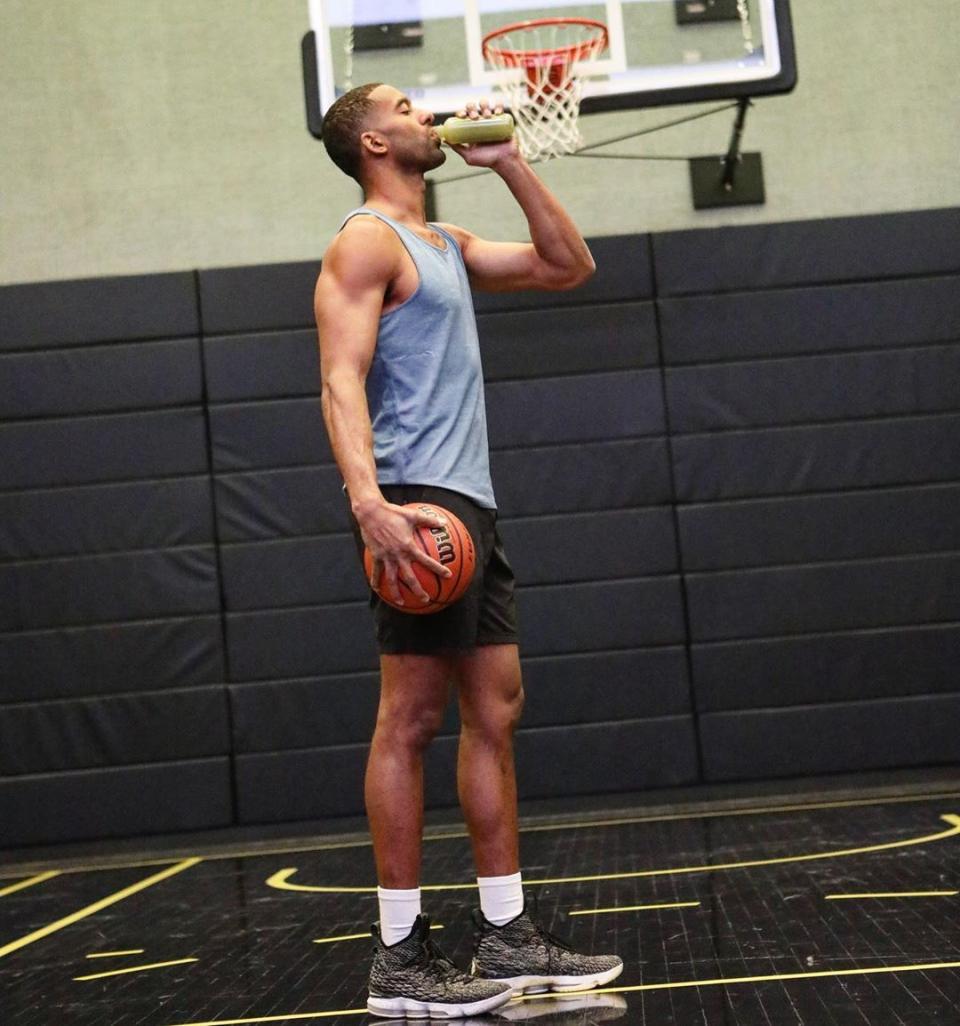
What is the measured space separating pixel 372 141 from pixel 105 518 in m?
3.29

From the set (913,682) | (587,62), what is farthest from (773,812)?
(587,62)

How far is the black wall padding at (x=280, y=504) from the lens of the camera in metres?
5.44

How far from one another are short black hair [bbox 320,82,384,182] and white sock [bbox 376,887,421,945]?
1282 mm

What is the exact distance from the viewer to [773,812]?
15.6 feet

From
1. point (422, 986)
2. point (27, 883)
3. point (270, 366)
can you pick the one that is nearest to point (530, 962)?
point (422, 986)

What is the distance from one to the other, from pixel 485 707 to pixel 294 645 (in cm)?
306

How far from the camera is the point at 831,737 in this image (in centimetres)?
533

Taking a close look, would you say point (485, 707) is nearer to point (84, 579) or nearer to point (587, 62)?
point (587, 62)

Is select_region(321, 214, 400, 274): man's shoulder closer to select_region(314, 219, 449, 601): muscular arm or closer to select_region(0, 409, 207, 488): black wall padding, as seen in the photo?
select_region(314, 219, 449, 601): muscular arm

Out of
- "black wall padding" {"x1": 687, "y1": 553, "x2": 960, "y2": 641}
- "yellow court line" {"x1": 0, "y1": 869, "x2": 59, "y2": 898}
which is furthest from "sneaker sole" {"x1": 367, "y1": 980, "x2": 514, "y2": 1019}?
"black wall padding" {"x1": 687, "y1": 553, "x2": 960, "y2": 641}

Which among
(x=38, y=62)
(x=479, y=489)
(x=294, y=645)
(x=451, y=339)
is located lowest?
(x=294, y=645)

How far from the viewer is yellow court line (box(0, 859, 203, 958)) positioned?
338 centimetres

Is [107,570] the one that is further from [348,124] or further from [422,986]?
[422,986]

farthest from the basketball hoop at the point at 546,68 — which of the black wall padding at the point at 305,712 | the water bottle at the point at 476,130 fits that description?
the black wall padding at the point at 305,712
